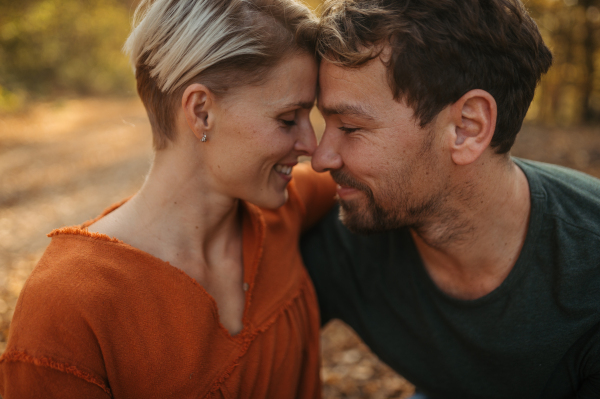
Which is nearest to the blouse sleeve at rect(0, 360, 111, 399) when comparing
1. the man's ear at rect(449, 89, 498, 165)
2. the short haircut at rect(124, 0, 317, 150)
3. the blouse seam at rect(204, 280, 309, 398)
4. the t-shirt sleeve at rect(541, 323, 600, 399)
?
the blouse seam at rect(204, 280, 309, 398)

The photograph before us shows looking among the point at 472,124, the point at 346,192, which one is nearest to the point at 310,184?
the point at 346,192

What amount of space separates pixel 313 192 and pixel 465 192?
930 mm

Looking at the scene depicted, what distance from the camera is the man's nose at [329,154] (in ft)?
7.49

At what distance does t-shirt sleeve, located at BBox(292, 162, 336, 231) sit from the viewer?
270 cm

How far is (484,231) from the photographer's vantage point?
7.31 feet

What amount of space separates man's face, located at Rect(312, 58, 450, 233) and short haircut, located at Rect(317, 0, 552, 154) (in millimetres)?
60

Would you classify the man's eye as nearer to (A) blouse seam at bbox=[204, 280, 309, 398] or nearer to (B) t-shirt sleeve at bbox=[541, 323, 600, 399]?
(A) blouse seam at bbox=[204, 280, 309, 398]

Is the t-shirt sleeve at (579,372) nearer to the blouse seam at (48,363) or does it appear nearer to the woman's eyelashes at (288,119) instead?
the woman's eyelashes at (288,119)

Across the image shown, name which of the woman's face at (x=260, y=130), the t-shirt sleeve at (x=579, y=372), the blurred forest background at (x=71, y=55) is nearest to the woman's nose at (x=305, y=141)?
the woman's face at (x=260, y=130)

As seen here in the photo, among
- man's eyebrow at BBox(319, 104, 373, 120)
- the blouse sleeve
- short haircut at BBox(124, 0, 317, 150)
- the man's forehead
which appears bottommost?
the blouse sleeve

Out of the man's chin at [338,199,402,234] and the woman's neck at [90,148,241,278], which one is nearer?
the woman's neck at [90,148,241,278]

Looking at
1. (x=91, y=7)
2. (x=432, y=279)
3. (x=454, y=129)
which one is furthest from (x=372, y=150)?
(x=91, y=7)

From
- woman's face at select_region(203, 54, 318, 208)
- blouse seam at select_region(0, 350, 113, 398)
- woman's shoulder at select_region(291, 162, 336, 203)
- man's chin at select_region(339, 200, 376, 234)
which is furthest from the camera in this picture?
woman's shoulder at select_region(291, 162, 336, 203)

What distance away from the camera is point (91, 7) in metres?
18.7
